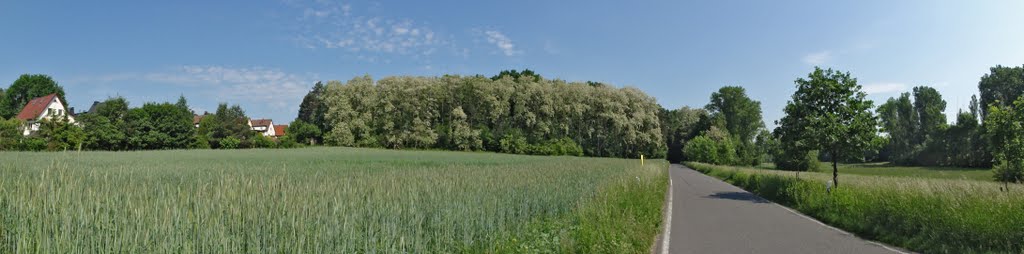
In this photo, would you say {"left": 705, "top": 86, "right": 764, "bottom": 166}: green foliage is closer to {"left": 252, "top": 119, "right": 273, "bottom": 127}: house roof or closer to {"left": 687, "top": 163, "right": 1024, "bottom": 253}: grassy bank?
{"left": 687, "top": 163, "right": 1024, "bottom": 253}: grassy bank

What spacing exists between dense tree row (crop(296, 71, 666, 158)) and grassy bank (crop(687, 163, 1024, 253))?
166 ft

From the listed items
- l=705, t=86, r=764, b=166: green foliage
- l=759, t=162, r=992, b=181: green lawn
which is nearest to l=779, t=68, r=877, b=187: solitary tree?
l=759, t=162, r=992, b=181: green lawn

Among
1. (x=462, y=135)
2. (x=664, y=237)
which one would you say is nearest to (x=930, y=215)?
(x=664, y=237)

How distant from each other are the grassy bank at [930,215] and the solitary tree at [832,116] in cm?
291

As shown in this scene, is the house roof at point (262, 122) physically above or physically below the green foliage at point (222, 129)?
above

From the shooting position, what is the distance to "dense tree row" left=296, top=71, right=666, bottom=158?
62.7m

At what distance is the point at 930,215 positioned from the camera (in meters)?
10.4

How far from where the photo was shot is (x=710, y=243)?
31.0 feet

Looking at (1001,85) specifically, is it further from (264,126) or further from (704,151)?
(264,126)

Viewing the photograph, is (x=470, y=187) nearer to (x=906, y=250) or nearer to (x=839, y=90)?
(x=906, y=250)

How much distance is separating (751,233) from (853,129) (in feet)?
32.1

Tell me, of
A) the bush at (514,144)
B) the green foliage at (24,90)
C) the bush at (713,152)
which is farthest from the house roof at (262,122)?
the bush at (713,152)

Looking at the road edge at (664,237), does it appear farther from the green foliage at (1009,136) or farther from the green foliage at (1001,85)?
the green foliage at (1001,85)

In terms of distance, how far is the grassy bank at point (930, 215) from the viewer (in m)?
8.81
